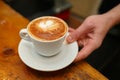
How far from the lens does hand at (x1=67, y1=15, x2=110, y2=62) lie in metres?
0.68

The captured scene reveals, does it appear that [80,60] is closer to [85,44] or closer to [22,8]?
[85,44]

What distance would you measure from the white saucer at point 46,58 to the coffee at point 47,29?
7cm

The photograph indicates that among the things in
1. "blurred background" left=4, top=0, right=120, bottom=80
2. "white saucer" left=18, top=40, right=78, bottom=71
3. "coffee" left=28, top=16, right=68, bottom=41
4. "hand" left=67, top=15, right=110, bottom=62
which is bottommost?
"blurred background" left=4, top=0, right=120, bottom=80

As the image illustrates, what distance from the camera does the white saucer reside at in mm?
588

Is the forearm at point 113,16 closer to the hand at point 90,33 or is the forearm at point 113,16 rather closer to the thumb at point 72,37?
the hand at point 90,33

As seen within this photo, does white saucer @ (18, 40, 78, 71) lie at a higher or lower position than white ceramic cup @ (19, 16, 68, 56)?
lower

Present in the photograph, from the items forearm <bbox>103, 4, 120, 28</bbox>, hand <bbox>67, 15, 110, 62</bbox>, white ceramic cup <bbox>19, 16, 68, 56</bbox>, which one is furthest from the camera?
forearm <bbox>103, 4, 120, 28</bbox>

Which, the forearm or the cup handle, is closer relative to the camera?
the cup handle

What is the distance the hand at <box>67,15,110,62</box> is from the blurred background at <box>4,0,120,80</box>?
6.5 inches

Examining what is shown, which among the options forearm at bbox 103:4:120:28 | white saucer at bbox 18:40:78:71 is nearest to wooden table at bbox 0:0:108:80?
white saucer at bbox 18:40:78:71

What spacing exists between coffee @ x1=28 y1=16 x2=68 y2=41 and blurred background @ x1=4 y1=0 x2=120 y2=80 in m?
0.31

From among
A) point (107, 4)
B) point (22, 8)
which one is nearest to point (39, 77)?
point (107, 4)

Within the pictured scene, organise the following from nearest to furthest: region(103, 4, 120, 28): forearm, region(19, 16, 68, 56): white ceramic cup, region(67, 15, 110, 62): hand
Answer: region(19, 16, 68, 56): white ceramic cup → region(67, 15, 110, 62): hand → region(103, 4, 120, 28): forearm

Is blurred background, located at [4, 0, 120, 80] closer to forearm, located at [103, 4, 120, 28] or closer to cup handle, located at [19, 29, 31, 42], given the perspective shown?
forearm, located at [103, 4, 120, 28]
